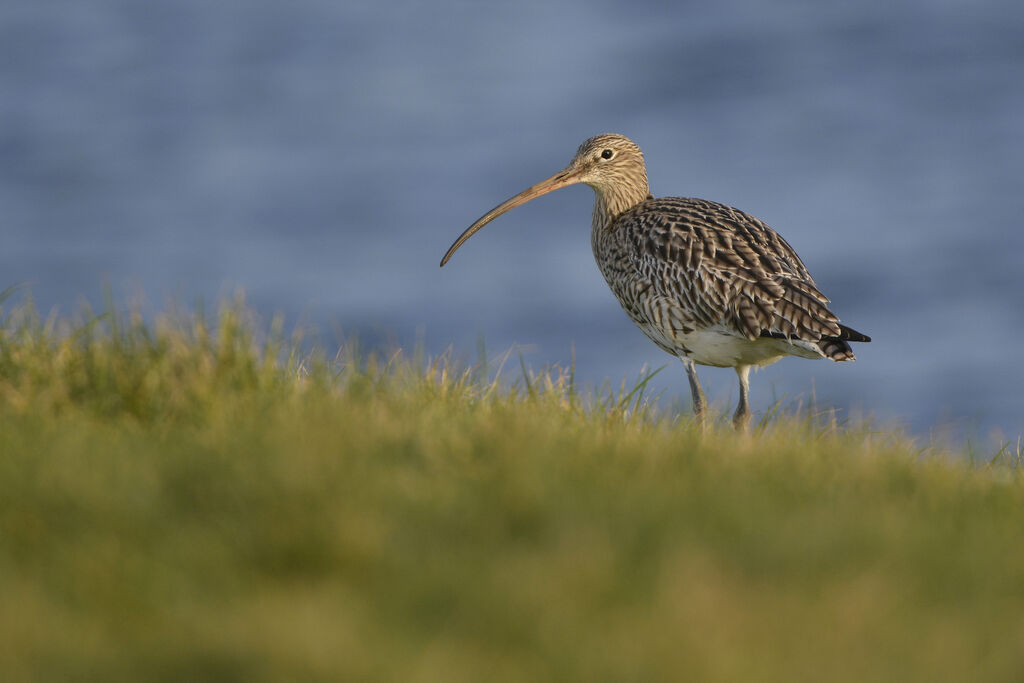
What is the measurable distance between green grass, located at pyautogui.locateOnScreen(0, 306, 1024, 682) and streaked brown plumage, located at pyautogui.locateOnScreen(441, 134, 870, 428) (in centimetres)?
271

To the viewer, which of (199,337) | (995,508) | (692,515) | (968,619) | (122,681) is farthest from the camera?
(199,337)

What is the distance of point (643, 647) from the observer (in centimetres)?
353

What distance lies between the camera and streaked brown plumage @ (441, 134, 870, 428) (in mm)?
8570

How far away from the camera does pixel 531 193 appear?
11.3m

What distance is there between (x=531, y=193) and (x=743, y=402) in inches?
133

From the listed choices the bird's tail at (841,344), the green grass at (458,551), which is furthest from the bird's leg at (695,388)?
the green grass at (458,551)

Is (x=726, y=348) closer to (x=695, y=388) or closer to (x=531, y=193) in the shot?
(x=695, y=388)

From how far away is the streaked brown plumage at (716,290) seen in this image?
8.57 metres

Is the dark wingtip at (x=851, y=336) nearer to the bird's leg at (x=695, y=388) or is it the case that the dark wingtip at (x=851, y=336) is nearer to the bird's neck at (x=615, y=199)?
the bird's leg at (x=695, y=388)

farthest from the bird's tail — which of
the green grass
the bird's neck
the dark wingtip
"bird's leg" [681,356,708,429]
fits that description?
the bird's neck

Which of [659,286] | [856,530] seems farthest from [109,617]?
[659,286]

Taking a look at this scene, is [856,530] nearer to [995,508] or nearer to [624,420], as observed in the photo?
[995,508]

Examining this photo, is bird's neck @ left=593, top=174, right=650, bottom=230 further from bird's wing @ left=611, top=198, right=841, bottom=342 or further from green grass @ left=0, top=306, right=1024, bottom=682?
green grass @ left=0, top=306, right=1024, bottom=682

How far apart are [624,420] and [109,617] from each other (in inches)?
146
